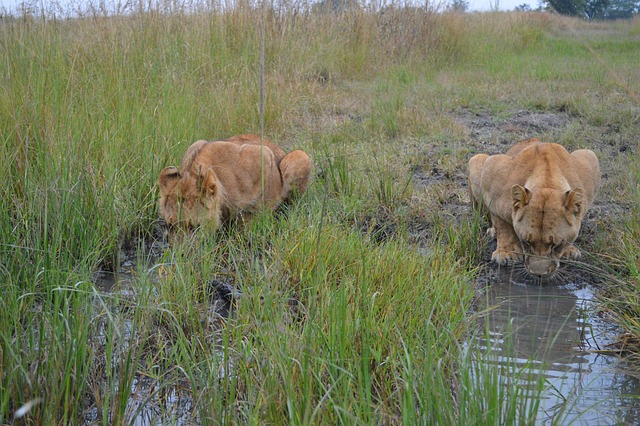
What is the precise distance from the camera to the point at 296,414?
268 centimetres

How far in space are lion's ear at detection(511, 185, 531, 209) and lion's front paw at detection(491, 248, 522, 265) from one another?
0.40 m

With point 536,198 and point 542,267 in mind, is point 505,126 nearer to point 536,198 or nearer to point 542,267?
point 536,198

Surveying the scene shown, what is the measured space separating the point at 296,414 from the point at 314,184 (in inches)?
164

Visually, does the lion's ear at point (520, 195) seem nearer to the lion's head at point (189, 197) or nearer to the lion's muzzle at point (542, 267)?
the lion's muzzle at point (542, 267)

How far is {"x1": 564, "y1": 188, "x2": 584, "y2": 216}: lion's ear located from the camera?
5.23 metres

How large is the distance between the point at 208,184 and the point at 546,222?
7.91ft

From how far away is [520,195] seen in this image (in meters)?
5.38

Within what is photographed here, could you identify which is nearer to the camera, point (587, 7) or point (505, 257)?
point (505, 257)

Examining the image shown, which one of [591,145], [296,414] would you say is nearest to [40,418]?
[296,414]

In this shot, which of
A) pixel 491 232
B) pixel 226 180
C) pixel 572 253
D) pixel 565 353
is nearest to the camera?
pixel 565 353

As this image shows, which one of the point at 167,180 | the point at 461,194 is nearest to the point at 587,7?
the point at 461,194

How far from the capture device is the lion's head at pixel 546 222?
5227mm

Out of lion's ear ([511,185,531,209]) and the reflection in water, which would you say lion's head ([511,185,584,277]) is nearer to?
lion's ear ([511,185,531,209])

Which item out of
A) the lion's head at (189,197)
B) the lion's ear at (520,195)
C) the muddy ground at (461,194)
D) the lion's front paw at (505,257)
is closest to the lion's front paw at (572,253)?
the muddy ground at (461,194)
